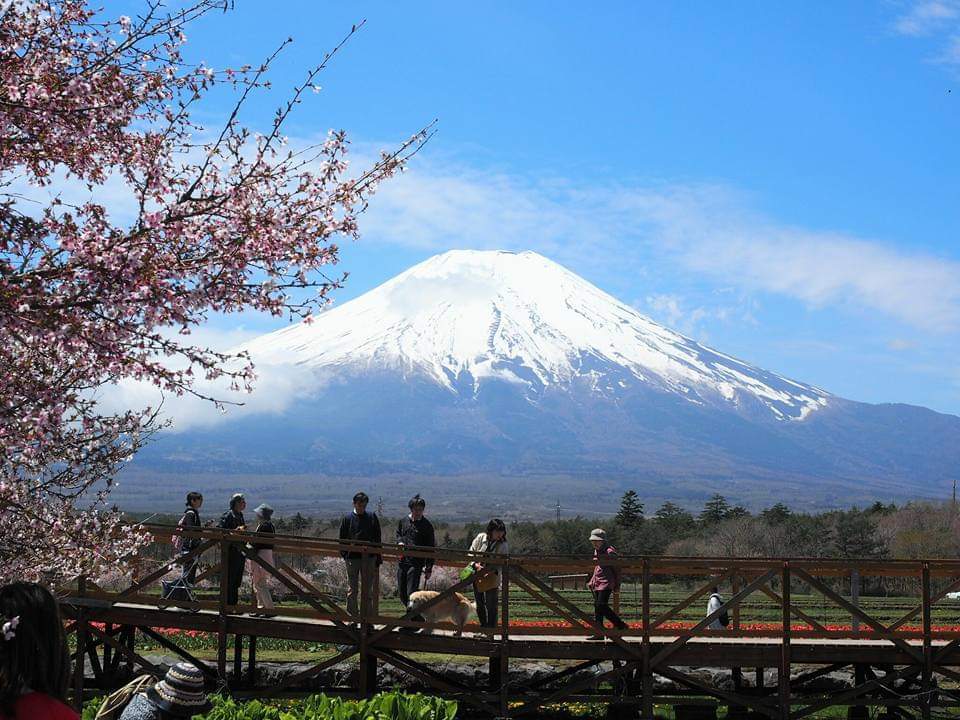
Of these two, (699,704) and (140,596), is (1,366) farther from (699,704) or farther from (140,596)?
(699,704)

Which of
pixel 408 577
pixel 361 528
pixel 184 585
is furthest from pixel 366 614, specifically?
pixel 184 585

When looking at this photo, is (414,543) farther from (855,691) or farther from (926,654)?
(926,654)

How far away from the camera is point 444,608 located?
1471cm

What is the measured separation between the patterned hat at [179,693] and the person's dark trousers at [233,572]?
8104 millimetres

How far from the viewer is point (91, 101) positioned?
6223 millimetres

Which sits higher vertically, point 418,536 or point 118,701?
point 418,536

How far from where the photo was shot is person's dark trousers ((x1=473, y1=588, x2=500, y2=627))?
48.4ft

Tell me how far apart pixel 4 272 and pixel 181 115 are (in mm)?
1521

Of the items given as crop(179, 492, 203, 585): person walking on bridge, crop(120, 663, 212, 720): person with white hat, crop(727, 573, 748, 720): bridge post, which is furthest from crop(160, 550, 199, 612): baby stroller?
crop(120, 663, 212, 720): person with white hat

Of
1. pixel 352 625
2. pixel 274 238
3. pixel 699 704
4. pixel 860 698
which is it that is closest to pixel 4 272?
pixel 274 238

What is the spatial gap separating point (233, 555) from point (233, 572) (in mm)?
247

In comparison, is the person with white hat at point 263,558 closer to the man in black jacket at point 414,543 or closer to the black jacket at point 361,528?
the black jacket at point 361,528

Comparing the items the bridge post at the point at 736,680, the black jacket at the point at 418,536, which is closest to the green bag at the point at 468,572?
the black jacket at the point at 418,536

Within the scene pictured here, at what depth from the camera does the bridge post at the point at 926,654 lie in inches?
568
